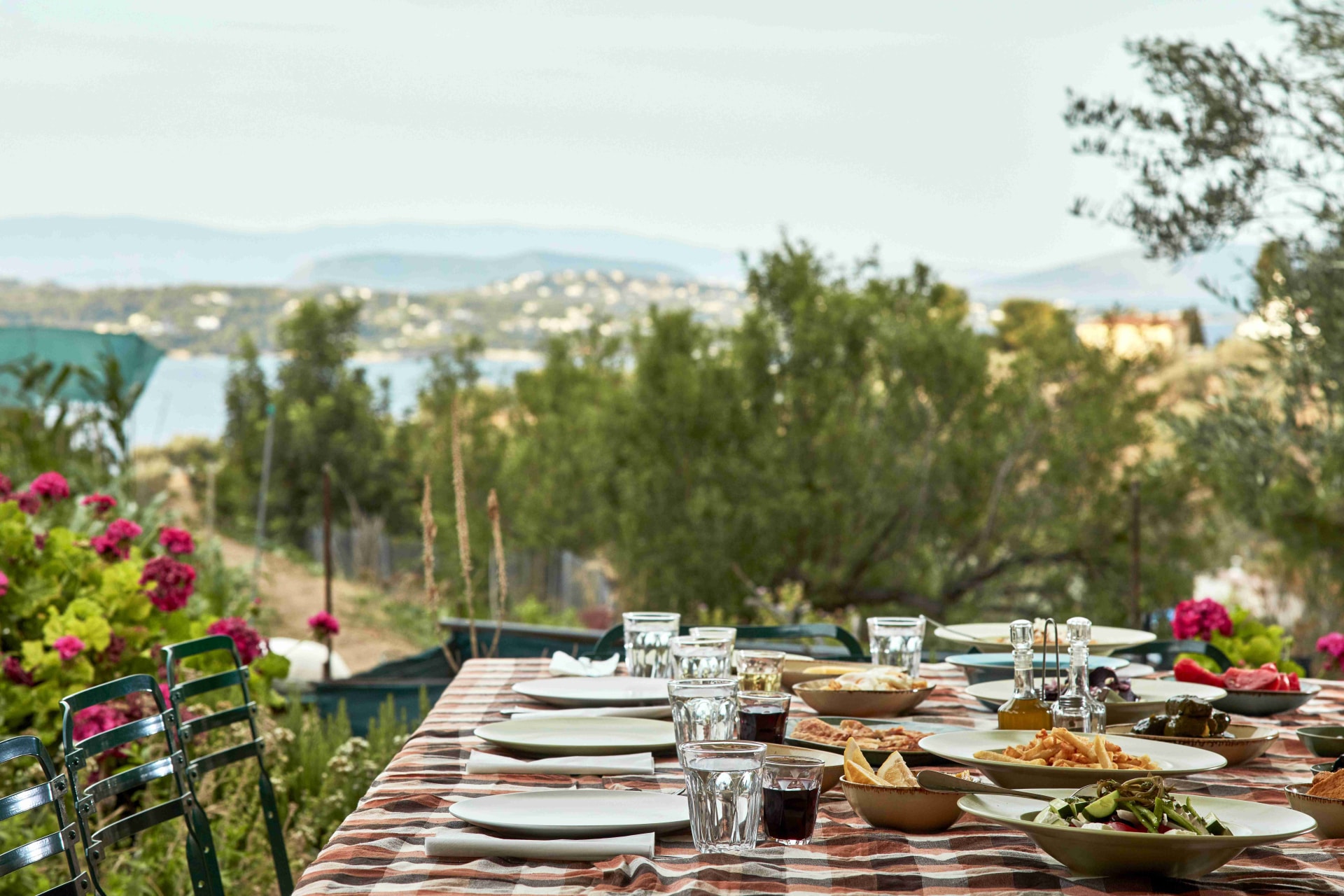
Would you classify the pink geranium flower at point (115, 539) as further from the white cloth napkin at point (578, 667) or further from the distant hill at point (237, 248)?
the distant hill at point (237, 248)

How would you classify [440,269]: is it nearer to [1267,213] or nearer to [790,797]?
[1267,213]

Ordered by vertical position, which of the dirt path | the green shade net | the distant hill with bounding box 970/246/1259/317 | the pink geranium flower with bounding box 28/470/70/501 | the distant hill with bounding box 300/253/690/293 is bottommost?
the dirt path

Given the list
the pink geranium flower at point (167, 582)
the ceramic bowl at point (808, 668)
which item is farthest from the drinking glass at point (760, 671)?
the pink geranium flower at point (167, 582)

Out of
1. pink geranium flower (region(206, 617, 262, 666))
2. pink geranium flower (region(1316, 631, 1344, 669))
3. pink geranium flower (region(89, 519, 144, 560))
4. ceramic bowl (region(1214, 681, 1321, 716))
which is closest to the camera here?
ceramic bowl (region(1214, 681, 1321, 716))

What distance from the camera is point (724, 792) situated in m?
1.20

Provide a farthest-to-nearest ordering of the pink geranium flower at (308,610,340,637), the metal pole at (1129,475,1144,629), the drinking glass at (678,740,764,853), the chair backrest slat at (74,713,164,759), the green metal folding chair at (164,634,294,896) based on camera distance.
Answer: the metal pole at (1129,475,1144,629) < the pink geranium flower at (308,610,340,637) < the green metal folding chair at (164,634,294,896) < the chair backrest slat at (74,713,164,759) < the drinking glass at (678,740,764,853)

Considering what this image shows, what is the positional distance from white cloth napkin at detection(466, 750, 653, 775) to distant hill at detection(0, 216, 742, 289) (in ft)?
81.5

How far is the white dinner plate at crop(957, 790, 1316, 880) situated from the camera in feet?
3.49

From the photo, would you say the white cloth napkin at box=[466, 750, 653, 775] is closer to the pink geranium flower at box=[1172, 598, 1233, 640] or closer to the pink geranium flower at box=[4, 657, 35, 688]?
the pink geranium flower at box=[4, 657, 35, 688]

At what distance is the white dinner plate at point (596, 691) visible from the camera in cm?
208

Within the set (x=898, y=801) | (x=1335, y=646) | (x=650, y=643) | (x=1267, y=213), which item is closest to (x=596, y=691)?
(x=650, y=643)

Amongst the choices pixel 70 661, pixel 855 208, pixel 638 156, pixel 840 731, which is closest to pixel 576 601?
pixel 70 661

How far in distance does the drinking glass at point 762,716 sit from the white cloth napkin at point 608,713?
313 millimetres

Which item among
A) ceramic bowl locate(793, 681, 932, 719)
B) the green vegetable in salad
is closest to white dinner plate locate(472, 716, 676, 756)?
ceramic bowl locate(793, 681, 932, 719)
